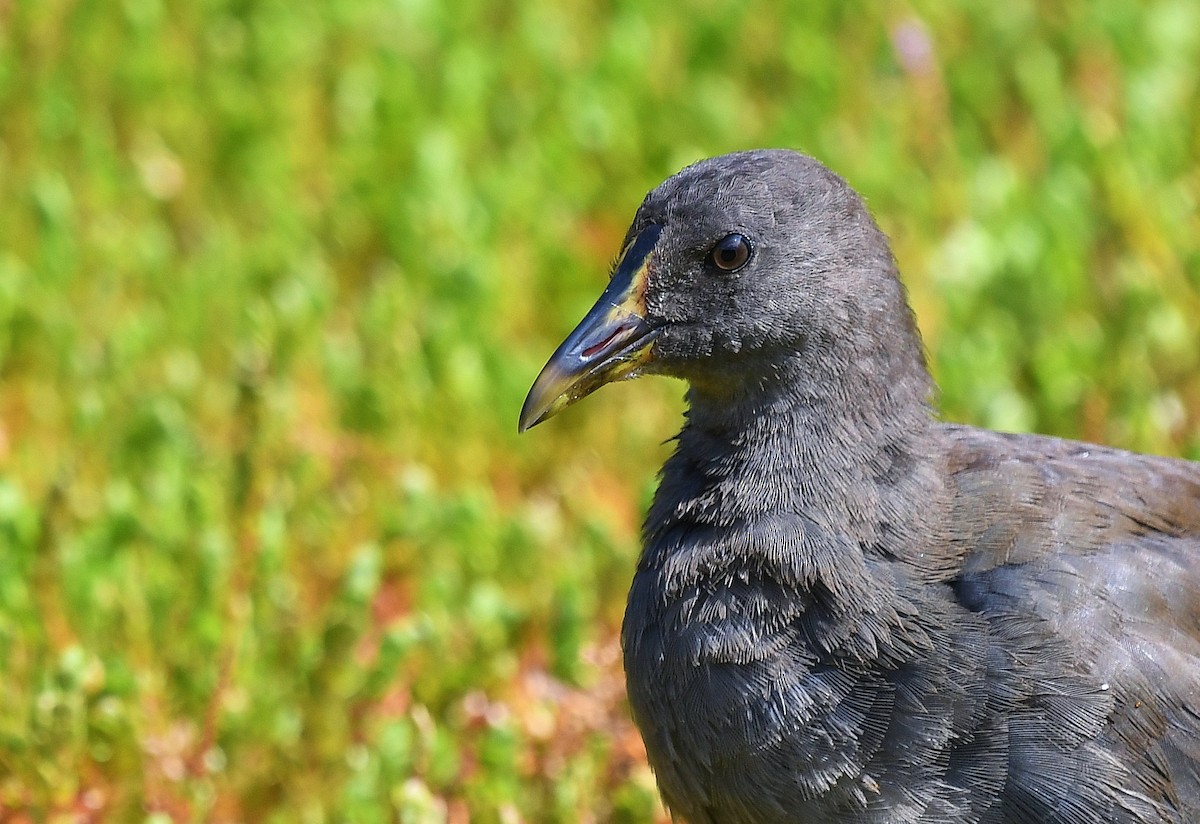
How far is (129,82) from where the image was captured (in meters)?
5.75

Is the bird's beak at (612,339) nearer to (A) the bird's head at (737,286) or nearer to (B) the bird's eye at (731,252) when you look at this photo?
(A) the bird's head at (737,286)

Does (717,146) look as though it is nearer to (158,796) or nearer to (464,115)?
(464,115)

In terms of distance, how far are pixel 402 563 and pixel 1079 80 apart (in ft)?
10.4

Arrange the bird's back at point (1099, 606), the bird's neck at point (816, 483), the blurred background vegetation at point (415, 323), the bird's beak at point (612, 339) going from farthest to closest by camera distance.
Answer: the blurred background vegetation at point (415, 323)
the bird's beak at point (612, 339)
the bird's neck at point (816, 483)
the bird's back at point (1099, 606)

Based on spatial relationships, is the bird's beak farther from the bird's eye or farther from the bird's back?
the bird's back

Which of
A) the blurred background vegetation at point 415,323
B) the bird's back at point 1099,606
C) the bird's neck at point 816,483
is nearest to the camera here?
the bird's back at point 1099,606

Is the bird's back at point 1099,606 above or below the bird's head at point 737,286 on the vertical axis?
below

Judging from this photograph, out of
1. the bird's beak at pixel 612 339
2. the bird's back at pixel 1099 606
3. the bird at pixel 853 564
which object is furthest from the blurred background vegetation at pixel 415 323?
the bird's back at pixel 1099 606

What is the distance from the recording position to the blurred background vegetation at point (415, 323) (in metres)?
3.76

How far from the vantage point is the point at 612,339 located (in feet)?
10.3

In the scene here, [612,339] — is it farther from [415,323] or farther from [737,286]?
[415,323]

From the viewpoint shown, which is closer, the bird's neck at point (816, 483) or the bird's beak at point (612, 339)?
the bird's neck at point (816, 483)

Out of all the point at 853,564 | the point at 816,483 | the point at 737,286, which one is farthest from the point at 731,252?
the point at 853,564

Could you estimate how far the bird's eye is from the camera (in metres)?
3.09
